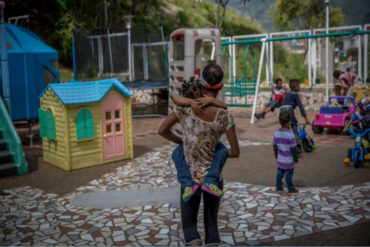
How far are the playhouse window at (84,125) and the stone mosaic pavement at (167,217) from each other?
1434mm

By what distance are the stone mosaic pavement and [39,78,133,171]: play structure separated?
1.36 metres

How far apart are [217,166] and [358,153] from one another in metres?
4.44

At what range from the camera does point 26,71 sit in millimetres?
10289

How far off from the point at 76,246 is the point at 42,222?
3.19ft

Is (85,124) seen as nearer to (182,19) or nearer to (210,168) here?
(210,168)

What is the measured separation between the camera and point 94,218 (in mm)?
5180

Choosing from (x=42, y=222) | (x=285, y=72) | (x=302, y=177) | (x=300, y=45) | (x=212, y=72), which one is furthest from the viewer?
(x=300, y=45)

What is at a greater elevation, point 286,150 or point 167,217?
point 286,150

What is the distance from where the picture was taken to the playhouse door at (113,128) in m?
8.02

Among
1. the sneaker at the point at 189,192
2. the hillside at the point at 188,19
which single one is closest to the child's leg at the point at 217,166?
the sneaker at the point at 189,192

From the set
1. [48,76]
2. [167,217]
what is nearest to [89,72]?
[48,76]

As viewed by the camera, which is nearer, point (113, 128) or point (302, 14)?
point (113, 128)

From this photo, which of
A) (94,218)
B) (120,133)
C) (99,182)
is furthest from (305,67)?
(94,218)

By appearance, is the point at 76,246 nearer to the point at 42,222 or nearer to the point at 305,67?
the point at 42,222
